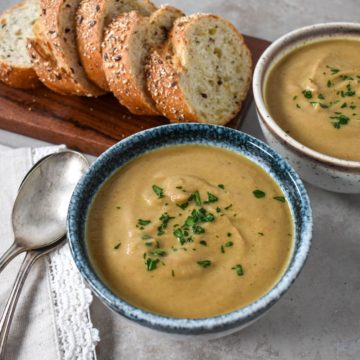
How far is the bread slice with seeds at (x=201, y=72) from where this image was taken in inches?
119

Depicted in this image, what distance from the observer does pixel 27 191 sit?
2.78m

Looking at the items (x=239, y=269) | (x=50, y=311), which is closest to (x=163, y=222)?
(x=239, y=269)

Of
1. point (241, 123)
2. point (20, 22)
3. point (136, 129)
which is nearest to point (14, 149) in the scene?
point (136, 129)

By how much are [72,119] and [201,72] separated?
0.75 metres

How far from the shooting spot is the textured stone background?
241 centimetres

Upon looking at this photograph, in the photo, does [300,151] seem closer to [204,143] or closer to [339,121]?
[339,121]

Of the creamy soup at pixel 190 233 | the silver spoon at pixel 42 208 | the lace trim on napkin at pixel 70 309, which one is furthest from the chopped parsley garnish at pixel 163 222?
the silver spoon at pixel 42 208

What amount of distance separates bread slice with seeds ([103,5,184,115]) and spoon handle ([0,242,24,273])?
3.24 feet

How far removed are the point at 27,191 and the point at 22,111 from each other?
0.71 meters

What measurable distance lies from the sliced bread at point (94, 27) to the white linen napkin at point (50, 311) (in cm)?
91

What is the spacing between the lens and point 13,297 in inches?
95.7

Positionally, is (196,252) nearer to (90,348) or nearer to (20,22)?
(90,348)

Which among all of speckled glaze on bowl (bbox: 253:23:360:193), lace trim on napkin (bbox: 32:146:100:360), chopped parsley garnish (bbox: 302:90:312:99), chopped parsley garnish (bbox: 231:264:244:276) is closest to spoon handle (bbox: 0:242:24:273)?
lace trim on napkin (bbox: 32:146:100:360)

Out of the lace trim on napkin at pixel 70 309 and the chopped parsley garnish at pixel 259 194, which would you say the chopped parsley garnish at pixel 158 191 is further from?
the lace trim on napkin at pixel 70 309
